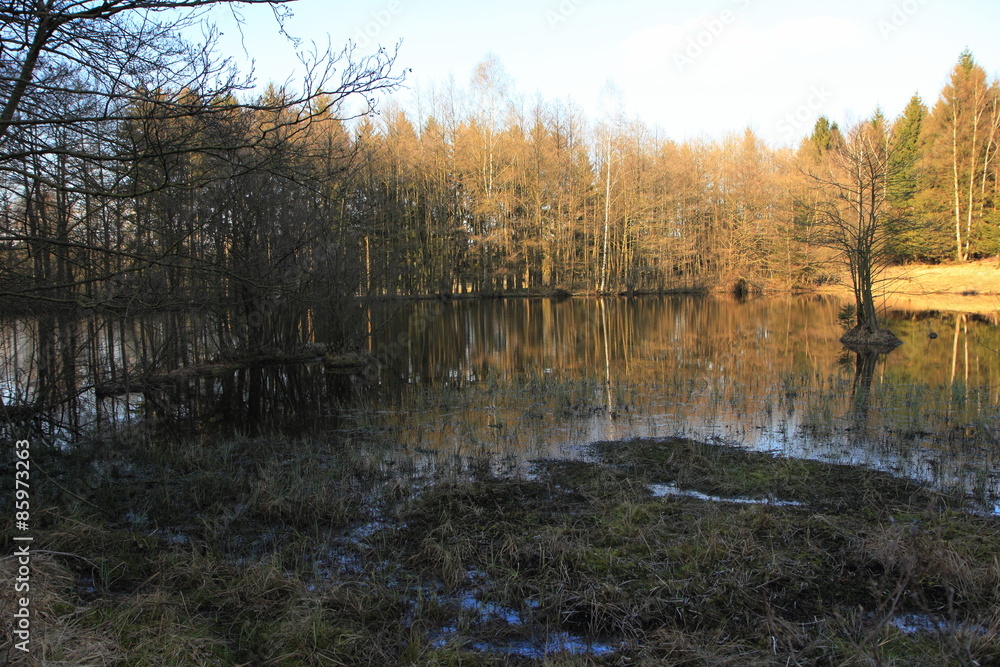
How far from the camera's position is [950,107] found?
36500mm

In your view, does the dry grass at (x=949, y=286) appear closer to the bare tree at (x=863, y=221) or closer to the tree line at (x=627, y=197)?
the tree line at (x=627, y=197)

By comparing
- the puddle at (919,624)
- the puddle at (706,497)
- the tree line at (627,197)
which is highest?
the tree line at (627,197)

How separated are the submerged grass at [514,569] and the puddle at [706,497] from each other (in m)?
0.06

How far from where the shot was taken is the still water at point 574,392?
748 centimetres

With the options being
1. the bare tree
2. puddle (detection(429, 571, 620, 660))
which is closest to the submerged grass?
puddle (detection(429, 571, 620, 660))

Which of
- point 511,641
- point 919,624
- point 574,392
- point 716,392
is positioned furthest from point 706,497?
point 716,392

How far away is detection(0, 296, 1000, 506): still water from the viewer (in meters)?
7.48

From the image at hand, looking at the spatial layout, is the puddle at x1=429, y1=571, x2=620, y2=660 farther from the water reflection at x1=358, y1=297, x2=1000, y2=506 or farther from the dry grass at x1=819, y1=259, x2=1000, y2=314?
the dry grass at x1=819, y1=259, x2=1000, y2=314

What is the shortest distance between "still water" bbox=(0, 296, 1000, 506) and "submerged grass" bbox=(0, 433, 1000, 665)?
1382 millimetres

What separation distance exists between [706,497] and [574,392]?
510 cm

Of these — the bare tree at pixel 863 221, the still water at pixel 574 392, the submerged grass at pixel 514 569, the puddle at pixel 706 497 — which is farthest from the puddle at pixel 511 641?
the bare tree at pixel 863 221

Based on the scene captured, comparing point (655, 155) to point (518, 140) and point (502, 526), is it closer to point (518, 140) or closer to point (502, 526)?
point (518, 140)

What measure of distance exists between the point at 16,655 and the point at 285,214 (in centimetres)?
1268

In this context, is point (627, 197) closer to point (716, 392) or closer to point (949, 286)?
point (949, 286)
